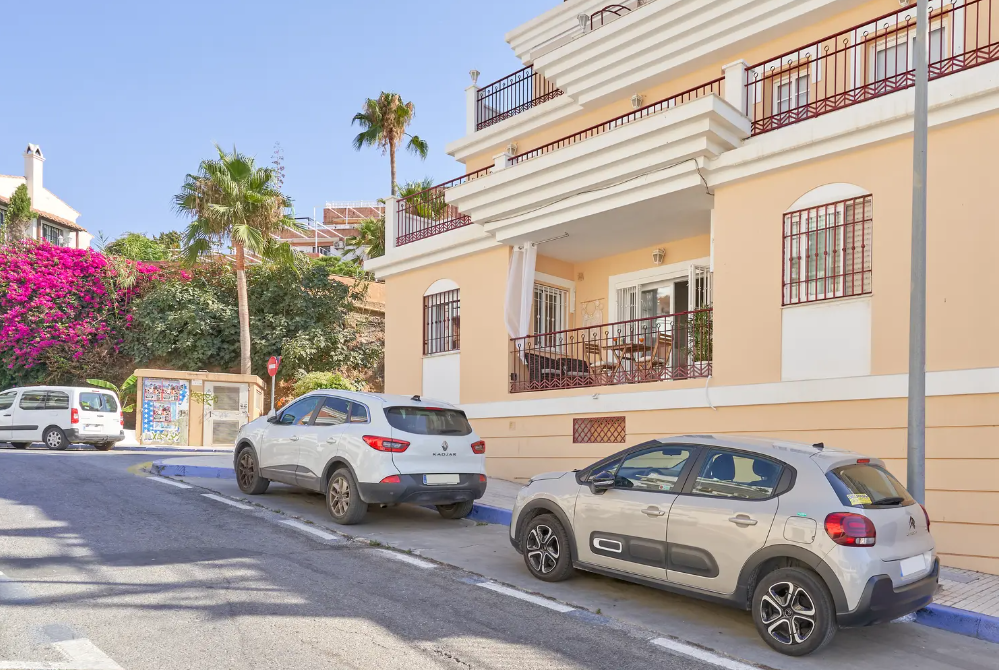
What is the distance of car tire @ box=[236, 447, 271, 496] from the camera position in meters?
11.2

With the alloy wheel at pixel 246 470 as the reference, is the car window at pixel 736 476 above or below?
above

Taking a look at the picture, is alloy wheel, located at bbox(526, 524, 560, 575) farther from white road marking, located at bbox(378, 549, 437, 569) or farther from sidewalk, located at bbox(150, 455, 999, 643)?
white road marking, located at bbox(378, 549, 437, 569)

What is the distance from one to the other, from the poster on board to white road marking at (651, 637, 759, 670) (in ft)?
63.6

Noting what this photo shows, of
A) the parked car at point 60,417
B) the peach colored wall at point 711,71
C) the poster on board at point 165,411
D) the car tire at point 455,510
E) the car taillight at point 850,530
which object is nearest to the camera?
the car taillight at point 850,530

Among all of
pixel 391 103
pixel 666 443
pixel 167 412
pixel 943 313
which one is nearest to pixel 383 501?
pixel 666 443

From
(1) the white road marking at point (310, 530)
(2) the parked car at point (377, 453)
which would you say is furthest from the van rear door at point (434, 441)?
(1) the white road marking at point (310, 530)

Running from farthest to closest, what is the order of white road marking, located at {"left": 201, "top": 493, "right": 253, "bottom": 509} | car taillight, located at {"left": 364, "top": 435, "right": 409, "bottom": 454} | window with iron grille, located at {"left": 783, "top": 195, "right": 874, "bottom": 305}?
1. white road marking, located at {"left": 201, "top": 493, "right": 253, "bottom": 509}
2. window with iron grille, located at {"left": 783, "top": 195, "right": 874, "bottom": 305}
3. car taillight, located at {"left": 364, "top": 435, "right": 409, "bottom": 454}

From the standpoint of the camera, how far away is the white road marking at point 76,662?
466 cm

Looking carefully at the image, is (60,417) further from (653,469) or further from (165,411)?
(653,469)

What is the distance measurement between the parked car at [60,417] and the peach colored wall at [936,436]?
45.9 ft

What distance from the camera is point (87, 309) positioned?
27953 millimetres

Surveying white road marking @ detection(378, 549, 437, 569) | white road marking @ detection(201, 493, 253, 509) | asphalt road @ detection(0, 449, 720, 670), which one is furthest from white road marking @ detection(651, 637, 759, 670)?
white road marking @ detection(201, 493, 253, 509)

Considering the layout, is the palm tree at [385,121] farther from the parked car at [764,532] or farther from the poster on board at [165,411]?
the parked car at [764,532]

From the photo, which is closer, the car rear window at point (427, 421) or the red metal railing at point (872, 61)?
the car rear window at point (427, 421)
